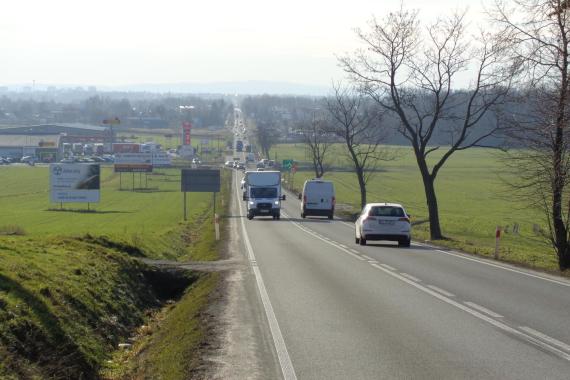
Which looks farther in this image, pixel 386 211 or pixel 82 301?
pixel 386 211

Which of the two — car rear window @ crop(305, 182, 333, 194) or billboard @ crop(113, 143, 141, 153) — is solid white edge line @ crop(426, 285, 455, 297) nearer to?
car rear window @ crop(305, 182, 333, 194)

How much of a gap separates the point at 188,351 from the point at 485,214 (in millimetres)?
71639

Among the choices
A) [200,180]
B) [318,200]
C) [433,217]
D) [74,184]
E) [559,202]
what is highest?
[559,202]

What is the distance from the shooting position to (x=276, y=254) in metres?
27.3

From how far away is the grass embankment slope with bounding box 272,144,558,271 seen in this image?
1395 inches

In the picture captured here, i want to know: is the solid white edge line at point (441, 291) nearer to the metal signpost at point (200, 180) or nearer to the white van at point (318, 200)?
the white van at point (318, 200)

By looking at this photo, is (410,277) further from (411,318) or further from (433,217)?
(433,217)

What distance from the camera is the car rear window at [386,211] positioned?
1184 inches

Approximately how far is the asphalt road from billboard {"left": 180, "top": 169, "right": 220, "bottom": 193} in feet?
125

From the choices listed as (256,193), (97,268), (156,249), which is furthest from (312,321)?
(256,193)

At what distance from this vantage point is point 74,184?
78.4 m

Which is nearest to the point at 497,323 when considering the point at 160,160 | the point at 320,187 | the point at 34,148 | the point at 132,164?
the point at 320,187

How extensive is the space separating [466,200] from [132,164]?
141ft

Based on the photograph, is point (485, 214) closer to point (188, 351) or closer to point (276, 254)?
point (276, 254)
